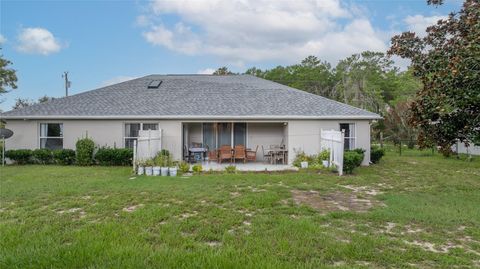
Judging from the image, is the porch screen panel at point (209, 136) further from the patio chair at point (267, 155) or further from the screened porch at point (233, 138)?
the patio chair at point (267, 155)

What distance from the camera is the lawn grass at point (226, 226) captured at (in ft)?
13.4

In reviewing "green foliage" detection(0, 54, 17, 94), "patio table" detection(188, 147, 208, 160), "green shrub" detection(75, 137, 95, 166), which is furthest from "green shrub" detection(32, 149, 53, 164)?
"green foliage" detection(0, 54, 17, 94)

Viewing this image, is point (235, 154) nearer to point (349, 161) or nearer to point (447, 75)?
point (349, 161)

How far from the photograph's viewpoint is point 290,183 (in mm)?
10039

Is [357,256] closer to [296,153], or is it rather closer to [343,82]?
[296,153]

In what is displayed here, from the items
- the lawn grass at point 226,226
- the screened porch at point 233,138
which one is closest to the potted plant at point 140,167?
the lawn grass at point 226,226

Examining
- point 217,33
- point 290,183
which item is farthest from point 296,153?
point 217,33

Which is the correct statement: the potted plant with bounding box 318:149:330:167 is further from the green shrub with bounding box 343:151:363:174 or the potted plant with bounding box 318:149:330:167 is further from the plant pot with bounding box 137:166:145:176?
the plant pot with bounding box 137:166:145:176

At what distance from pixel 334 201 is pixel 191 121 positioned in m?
9.50

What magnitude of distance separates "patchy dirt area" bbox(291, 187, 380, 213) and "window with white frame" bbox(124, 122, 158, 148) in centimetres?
946

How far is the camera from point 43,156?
1515 cm

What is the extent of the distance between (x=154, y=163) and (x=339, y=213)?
7.89 meters

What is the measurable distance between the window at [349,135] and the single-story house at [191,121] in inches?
1.8

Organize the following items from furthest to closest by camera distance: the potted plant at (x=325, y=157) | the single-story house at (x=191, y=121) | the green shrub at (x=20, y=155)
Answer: the single-story house at (x=191, y=121)
the green shrub at (x=20, y=155)
the potted plant at (x=325, y=157)
